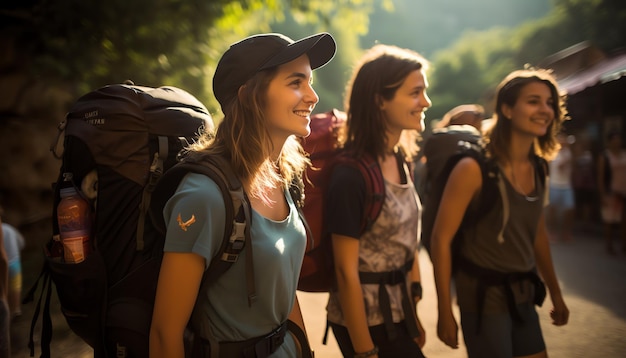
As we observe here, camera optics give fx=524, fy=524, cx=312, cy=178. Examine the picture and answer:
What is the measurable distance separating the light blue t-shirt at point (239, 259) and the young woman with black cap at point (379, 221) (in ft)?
1.69

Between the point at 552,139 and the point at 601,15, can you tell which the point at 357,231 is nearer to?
the point at 552,139

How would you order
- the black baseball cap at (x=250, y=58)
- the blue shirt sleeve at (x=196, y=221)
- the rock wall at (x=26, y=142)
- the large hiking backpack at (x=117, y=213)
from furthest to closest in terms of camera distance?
1. the rock wall at (x=26, y=142)
2. the black baseball cap at (x=250, y=58)
3. the large hiking backpack at (x=117, y=213)
4. the blue shirt sleeve at (x=196, y=221)

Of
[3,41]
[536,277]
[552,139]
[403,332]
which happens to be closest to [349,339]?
[403,332]

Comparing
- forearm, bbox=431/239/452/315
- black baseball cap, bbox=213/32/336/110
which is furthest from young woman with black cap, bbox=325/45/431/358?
black baseball cap, bbox=213/32/336/110

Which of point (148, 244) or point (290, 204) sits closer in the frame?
point (148, 244)

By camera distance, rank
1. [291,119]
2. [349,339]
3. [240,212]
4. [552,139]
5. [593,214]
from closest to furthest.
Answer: [240,212], [291,119], [349,339], [552,139], [593,214]

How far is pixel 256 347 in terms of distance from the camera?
1.83 meters

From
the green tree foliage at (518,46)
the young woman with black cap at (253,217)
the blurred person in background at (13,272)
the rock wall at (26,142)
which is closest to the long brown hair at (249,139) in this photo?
the young woman with black cap at (253,217)

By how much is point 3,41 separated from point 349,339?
906 centimetres

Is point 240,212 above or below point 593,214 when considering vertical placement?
above

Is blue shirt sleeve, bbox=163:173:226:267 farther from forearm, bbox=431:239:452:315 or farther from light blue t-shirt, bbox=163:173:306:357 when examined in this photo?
forearm, bbox=431:239:452:315

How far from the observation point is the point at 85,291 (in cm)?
187

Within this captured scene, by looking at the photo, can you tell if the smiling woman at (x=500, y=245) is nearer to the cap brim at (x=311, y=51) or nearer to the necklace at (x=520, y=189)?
the necklace at (x=520, y=189)

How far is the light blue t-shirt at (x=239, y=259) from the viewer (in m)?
1.67
